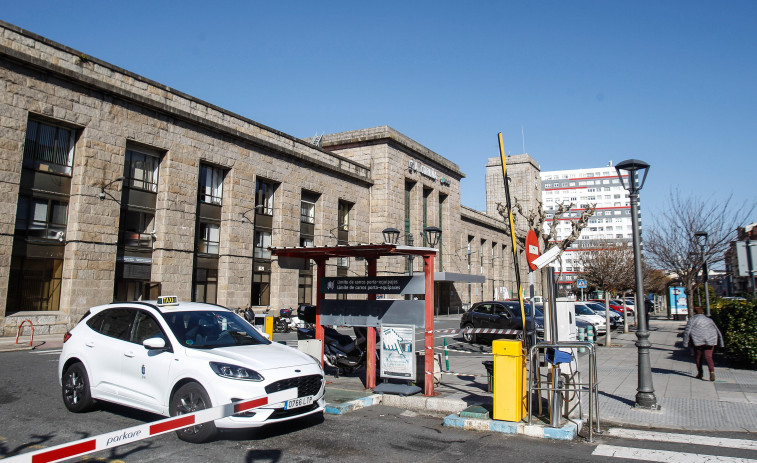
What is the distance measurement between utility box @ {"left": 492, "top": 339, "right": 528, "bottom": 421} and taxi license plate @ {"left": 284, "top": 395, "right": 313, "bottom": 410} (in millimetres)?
2586

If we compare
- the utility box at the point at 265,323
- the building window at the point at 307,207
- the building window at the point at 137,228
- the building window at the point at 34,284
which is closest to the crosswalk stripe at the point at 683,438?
the utility box at the point at 265,323

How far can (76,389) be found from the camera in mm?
7363

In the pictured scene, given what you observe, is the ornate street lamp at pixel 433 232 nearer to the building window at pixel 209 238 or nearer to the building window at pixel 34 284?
the building window at pixel 209 238

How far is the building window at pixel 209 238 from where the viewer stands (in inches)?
1019

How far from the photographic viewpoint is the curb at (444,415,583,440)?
6559 mm

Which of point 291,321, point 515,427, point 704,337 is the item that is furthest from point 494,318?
point 515,427

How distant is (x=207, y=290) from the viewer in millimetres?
25984

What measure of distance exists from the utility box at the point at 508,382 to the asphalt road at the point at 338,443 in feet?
1.35

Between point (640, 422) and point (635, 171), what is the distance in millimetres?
4426

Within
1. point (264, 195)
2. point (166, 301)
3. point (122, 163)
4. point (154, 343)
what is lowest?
point (154, 343)

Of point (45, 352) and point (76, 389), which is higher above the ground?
point (76, 389)

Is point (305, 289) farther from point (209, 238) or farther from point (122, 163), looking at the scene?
point (122, 163)

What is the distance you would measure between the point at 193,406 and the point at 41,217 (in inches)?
700

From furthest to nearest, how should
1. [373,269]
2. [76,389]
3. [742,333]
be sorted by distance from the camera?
[742,333], [373,269], [76,389]
